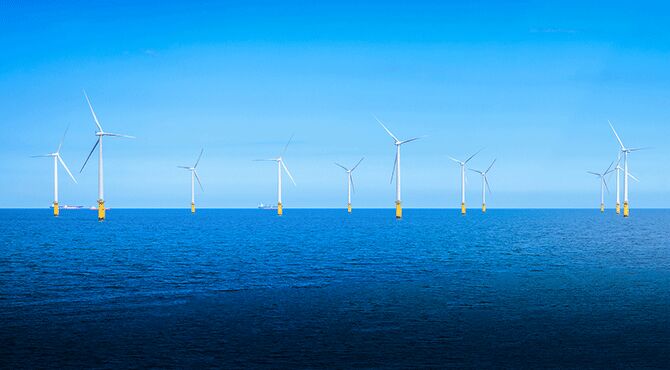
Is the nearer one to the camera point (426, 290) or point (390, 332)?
point (390, 332)

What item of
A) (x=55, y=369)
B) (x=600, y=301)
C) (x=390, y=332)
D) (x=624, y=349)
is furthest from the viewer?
(x=600, y=301)

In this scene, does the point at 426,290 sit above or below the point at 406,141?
below

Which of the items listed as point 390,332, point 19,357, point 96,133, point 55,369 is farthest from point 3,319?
point 96,133

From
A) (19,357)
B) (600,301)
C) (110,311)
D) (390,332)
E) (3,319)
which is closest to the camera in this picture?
(19,357)

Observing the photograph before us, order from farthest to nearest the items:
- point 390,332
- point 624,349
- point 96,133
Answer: point 96,133 → point 390,332 → point 624,349

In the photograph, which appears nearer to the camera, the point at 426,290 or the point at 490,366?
the point at 490,366

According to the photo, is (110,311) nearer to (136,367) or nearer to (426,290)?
(136,367)

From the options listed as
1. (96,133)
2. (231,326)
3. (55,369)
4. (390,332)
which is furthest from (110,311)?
(96,133)

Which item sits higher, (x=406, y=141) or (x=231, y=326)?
(x=406, y=141)

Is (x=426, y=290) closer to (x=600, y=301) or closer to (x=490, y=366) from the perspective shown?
(x=600, y=301)
